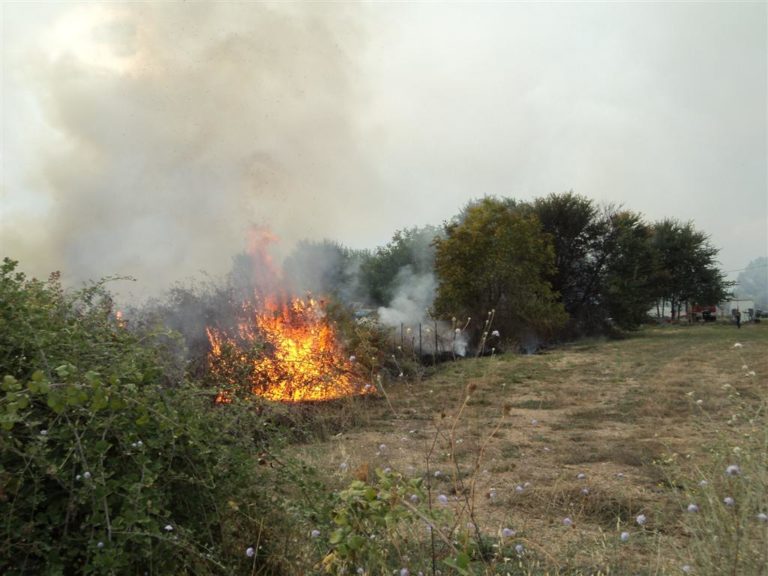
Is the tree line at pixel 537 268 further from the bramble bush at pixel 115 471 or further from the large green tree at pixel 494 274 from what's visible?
the bramble bush at pixel 115 471

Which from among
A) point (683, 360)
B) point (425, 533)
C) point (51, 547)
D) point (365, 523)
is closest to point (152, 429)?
point (51, 547)

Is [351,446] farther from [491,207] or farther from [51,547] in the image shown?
[491,207]

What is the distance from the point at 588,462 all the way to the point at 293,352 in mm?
4773

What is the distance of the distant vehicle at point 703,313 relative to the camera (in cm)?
4041

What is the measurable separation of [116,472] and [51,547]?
0.36 m

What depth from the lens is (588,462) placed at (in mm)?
5277

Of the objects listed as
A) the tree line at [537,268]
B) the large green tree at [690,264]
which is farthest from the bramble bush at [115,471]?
the large green tree at [690,264]

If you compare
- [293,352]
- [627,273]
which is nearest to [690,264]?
[627,273]

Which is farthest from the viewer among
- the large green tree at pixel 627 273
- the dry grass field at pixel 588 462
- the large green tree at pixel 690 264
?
the large green tree at pixel 690 264

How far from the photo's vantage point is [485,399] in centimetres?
893

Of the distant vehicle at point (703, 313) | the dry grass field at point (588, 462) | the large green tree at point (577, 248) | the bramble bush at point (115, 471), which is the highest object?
the large green tree at point (577, 248)

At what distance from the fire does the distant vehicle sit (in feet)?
126

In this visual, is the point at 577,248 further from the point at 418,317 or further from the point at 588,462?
the point at 588,462

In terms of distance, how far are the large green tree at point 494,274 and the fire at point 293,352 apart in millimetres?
10463
